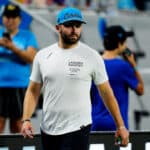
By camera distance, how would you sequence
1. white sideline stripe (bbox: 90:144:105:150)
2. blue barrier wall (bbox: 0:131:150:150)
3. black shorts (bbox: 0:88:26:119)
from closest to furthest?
1. blue barrier wall (bbox: 0:131:150:150)
2. white sideline stripe (bbox: 90:144:105:150)
3. black shorts (bbox: 0:88:26:119)

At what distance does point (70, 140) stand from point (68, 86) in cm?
40

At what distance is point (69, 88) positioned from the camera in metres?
6.60

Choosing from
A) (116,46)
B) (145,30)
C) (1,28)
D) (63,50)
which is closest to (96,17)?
(145,30)

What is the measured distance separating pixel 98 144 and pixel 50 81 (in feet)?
4.18

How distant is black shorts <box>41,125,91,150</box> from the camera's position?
6621 mm

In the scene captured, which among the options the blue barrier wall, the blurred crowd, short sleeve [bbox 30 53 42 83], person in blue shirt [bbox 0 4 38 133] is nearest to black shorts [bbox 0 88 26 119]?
person in blue shirt [bbox 0 4 38 133]

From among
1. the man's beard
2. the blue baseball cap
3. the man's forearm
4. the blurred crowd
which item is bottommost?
the man's forearm

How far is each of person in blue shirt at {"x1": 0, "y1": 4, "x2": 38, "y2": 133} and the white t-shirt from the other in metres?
2.35

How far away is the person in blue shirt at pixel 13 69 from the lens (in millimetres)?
9117

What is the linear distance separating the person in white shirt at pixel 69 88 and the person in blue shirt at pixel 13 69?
2344 mm

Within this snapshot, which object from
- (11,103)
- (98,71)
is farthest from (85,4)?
(98,71)

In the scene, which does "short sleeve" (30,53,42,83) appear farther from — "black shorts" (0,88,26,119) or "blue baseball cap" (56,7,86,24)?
"black shorts" (0,88,26,119)

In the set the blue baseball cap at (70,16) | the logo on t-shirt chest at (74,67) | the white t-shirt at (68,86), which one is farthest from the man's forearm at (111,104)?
the blue baseball cap at (70,16)

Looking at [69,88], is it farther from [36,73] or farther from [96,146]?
[96,146]
